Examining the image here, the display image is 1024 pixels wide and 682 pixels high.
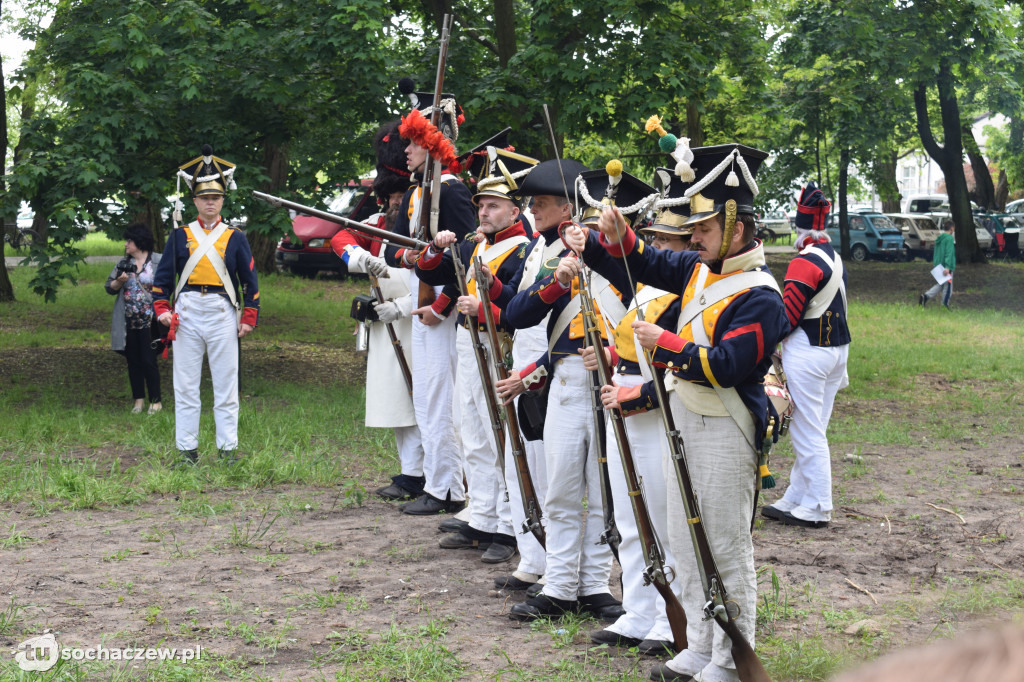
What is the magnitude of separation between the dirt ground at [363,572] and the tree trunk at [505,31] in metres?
6.03

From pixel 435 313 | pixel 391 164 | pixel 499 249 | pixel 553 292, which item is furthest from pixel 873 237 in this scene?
pixel 553 292

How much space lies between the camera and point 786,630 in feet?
16.2

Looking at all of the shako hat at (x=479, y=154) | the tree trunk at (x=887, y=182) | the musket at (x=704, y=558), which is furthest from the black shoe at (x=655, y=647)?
the tree trunk at (x=887, y=182)

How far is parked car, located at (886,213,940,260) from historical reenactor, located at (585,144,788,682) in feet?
102

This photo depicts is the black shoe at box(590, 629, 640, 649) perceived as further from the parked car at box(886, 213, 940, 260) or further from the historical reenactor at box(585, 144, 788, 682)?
the parked car at box(886, 213, 940, 260)

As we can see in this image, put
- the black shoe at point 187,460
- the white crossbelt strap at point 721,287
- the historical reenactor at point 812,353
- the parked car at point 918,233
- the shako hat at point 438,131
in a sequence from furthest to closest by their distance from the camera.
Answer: the parked car at point 918,233, the black shoe at point 187,460, the historical reenactor at point 812,353, the shako hat at point 438,131, the white crossbelt strap at point 721,287

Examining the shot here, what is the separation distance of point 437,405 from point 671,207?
9.87ft

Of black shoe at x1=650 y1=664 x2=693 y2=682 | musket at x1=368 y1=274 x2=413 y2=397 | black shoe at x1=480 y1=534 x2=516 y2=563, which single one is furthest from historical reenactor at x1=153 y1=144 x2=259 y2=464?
black shoe at x1=650 y1=664 x2=693 y2=682

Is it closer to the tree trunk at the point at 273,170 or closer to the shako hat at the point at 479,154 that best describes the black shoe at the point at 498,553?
the shako hat at the point at 479,154

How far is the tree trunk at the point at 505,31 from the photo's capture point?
12062 mm

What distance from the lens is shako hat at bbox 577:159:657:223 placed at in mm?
4773

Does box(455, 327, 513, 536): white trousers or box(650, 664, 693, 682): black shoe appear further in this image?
box(455, 327, 513, 536): white trousers

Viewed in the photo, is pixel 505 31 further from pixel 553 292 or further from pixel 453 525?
pixel 553 292

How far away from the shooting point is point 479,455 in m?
6.43
